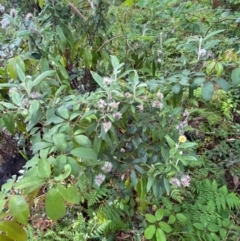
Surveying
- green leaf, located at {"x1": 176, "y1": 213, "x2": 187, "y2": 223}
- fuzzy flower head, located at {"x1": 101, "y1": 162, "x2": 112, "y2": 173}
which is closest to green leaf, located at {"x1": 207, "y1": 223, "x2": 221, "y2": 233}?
green leaf, located at {"x1": 176, "y1": 213, "x2": 187, "y2": 223}

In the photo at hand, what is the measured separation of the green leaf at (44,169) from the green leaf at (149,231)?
0.86 m

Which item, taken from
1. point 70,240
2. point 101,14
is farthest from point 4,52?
point 70,240

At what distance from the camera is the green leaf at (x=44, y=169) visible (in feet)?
2.07

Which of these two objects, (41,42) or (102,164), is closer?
(102,164)

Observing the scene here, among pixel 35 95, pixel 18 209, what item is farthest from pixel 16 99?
pixel 18 209

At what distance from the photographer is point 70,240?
148 centimetres

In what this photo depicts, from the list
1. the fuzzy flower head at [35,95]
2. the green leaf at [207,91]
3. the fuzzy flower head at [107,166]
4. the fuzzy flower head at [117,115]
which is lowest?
the fuzzy flower head at [107,166]

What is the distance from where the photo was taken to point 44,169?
638 mm

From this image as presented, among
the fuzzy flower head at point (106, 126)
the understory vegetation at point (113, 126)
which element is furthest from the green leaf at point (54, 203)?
the fuzzy flower head at point (106, 126)

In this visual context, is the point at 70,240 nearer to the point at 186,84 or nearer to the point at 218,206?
the point at 218,206

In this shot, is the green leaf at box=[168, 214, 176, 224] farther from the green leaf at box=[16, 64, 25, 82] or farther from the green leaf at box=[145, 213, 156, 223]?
the green leaf at box=[16, 64, 25, 82]

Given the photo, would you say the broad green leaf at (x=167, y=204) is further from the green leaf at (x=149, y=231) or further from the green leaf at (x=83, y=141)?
the green leaf at (x=83, y=141)

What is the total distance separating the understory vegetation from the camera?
2.60 ft

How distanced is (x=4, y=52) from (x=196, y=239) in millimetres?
1170
